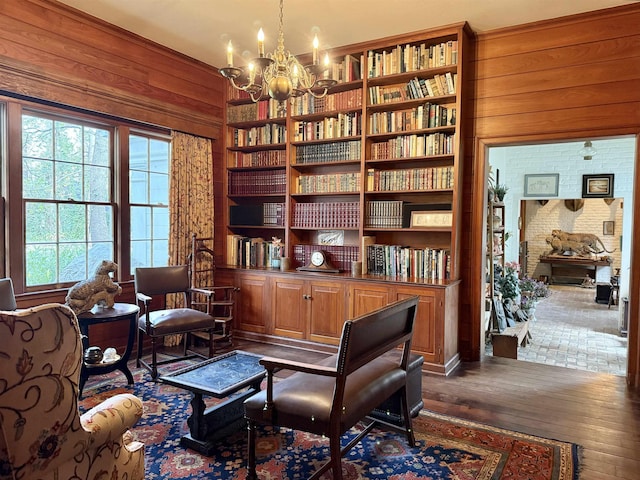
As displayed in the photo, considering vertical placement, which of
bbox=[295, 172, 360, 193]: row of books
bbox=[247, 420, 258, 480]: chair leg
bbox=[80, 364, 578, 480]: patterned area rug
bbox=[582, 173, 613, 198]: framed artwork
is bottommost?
bbox=[80, 364, 578, 480]: patterned area rug

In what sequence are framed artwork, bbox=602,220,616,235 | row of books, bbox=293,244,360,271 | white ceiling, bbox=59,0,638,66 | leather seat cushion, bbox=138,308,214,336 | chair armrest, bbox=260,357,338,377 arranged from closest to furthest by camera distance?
chair armrest, bbox=260,357,338,377
white ceiling, bbox=59,0,638,66
leather seat cushion, bbox=138,308,214,336
row of books, bbox=293,244,360,271
framed artwork, bbox=602,220,616,235

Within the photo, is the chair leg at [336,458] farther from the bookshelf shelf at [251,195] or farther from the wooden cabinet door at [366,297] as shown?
the bookshelf shelf at [251,195]

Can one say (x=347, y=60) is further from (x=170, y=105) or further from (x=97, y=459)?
(x=97, y=459)

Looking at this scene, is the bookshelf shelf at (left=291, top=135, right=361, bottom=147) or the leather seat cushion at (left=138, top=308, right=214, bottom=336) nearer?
the leather seat cushion at (left=138, top=308, right=214, bottom=336)

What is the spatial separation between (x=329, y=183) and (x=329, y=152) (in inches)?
12.6

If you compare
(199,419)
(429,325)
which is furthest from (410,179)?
(199,419)

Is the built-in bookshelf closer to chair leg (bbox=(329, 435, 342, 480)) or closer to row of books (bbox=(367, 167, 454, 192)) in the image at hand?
row of books (bbox=(367, 167, 454, 192))

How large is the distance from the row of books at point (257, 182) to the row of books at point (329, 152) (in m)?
0.32

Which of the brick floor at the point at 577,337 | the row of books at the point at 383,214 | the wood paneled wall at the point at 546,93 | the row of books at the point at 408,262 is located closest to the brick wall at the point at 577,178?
the brick floor at the point at 577,337

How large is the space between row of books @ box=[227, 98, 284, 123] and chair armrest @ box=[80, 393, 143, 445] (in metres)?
3.67

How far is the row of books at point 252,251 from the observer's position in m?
4.87

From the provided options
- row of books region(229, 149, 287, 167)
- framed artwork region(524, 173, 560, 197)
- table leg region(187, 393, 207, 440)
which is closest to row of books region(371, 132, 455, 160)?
row of books region(229, 149, 287, 167)

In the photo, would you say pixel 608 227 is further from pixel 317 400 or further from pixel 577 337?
pixel 317 400

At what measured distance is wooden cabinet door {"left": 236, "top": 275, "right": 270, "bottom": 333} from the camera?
4.63 metres
